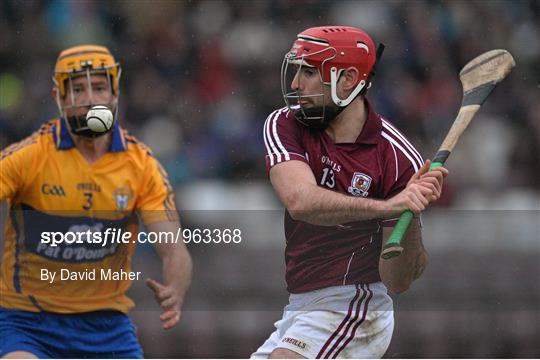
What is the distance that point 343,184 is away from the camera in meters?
4.40

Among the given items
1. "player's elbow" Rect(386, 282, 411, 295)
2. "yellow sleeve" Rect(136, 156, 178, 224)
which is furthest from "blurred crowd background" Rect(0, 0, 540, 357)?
"player's elbow" Rect(386, 282, 411, 295)

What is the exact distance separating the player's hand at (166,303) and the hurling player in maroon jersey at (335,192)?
1.50ft

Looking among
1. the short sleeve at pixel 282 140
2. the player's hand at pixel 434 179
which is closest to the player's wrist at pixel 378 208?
the player's hand at pixel 434 179

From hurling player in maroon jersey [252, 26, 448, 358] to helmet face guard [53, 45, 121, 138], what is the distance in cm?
100

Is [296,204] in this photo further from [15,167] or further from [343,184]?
[15,167]

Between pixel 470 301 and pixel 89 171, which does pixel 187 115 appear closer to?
pixel 470 301

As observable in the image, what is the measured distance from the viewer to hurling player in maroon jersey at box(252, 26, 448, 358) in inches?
169

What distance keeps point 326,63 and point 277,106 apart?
4.25 m

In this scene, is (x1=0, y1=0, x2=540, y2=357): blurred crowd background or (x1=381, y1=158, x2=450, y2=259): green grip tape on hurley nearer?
(x1=381, y1=158, x2=450, y2=259): green grip tape on hurley

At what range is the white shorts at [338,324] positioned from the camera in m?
4.28

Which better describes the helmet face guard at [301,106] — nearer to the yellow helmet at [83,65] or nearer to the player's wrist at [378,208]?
the player's wrist at [378,208]

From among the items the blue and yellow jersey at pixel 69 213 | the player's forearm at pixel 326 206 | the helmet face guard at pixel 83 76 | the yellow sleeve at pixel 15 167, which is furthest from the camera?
the helmet face guard at pixel 83 76

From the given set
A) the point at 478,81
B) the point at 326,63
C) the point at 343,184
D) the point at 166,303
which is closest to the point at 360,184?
the point at 343,184

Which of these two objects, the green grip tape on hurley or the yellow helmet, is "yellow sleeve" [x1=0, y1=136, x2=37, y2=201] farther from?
the green grip tape on hurley
